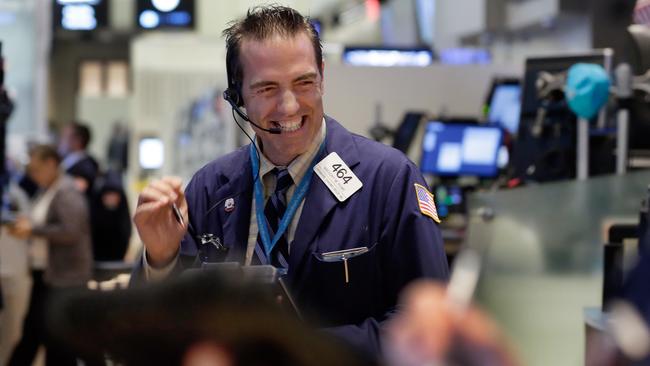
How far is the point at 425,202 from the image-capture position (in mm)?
1849

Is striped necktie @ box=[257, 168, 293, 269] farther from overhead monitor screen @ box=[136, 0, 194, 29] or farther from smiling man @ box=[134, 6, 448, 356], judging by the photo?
overhead monitor screen @ box=[136, 0, 194, 29]

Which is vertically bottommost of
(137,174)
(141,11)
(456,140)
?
(137,174)

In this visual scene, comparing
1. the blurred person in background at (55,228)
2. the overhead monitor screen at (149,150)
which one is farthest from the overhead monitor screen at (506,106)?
the overhead monitor screen at (149,150)

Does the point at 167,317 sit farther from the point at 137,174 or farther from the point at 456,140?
the point at 137,174

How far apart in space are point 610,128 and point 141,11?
21.4 ft

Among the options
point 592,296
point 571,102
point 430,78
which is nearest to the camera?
point 592,296

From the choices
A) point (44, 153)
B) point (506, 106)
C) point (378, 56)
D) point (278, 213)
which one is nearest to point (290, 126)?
point (278, 213)

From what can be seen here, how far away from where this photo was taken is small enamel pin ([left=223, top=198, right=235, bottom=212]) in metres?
1.92

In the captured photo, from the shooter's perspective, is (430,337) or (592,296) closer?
(430,337)

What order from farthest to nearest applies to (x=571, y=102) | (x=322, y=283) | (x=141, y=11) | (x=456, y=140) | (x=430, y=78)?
(x=141, y=11) → (x=430, y=78) → (x=456, y=140) → (x=571, y=102) → (x=322, y=283)

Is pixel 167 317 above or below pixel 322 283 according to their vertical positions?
above

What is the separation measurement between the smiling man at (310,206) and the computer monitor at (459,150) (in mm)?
5116

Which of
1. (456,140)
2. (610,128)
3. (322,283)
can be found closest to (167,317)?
(322,283)

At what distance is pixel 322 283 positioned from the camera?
1.80 m
